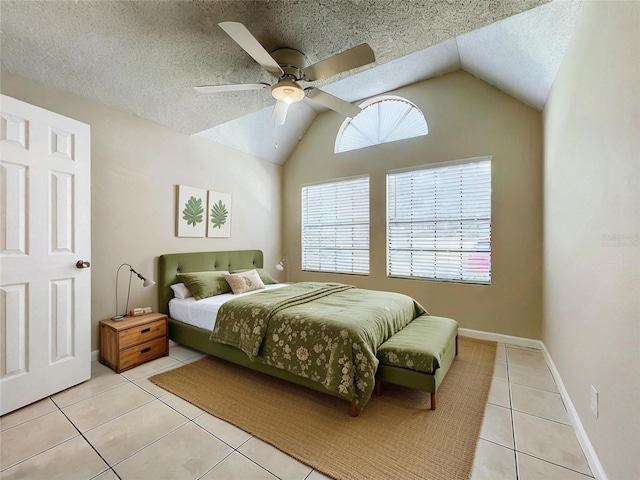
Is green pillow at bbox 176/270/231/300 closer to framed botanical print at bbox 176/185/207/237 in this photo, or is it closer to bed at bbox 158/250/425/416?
bed at bbox 158/250/425/416

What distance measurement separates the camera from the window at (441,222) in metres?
3.53

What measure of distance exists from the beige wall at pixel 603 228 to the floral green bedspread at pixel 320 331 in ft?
3.99

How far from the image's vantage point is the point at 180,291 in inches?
130

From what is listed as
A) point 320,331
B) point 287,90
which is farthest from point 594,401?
point 287,90

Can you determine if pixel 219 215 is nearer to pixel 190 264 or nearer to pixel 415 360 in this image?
pixel 190 264

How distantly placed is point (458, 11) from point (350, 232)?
317cm

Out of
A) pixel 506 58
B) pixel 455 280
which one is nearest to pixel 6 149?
pixel 506 58

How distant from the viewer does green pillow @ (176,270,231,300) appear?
3230 millimetres

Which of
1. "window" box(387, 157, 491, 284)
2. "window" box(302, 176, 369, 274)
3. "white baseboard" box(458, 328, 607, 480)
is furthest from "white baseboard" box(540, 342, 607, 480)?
"window" box(302, 176, 369, 274)

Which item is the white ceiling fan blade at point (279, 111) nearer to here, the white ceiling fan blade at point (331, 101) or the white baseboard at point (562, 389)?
the white ceiling fan blade at point (331, 101)

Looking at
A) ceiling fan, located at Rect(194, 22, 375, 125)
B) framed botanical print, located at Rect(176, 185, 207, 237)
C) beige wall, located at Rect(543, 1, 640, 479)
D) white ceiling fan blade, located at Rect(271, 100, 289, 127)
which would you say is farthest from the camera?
framed botanical print, located at Rect(176, 185, 207, 237)

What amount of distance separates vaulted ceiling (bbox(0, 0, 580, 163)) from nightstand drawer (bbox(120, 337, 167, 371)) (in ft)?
8.26

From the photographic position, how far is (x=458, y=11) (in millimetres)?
1772

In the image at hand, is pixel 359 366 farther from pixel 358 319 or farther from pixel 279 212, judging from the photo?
pixel 279 212
